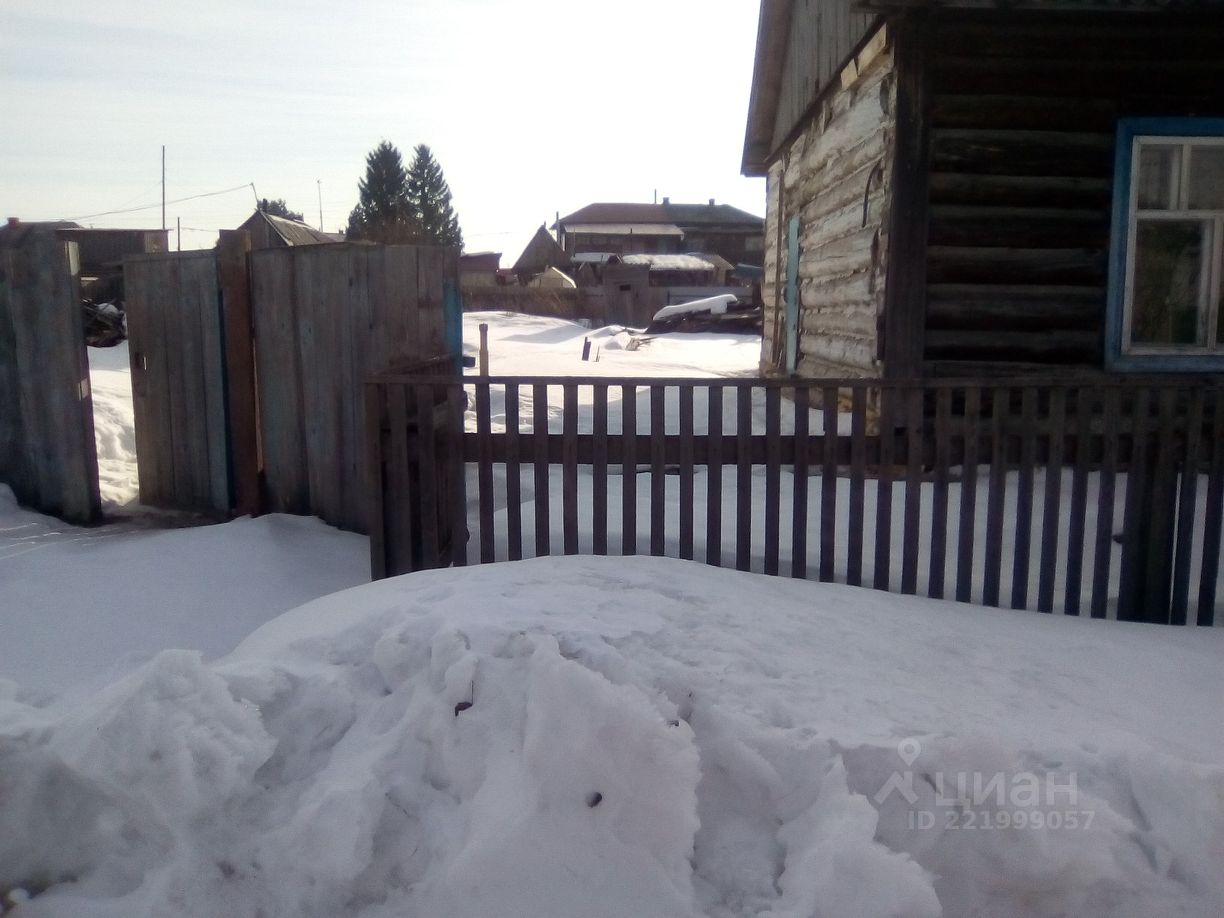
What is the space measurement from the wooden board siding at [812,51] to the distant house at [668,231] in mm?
48489

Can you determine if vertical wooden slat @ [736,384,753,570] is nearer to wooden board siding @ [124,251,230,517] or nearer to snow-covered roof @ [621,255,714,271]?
wooden board siding @ [124,251,230,517]

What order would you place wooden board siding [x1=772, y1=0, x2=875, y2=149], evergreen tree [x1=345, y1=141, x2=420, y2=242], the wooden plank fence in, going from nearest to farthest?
the wooden plank fence < wooden board siding [x1=772, y1=0, x2=875, y2=149] < evergreen tree [x1=345, y1=141, x2=420, y2=242]

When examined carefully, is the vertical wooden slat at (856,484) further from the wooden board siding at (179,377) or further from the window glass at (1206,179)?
the window glass at (1206,179)

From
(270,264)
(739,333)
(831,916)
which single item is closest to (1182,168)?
(270,264)

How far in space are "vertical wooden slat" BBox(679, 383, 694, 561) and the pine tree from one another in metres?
68.8

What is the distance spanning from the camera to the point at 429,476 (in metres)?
4.96

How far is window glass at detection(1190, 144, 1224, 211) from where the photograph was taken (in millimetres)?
7574

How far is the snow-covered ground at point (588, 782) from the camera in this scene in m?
2.38

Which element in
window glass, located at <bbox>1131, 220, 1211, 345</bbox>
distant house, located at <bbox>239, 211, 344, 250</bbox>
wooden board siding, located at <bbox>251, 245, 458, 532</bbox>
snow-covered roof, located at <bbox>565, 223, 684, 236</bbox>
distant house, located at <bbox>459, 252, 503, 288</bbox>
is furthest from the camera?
snow-covered roof, located at <bbox>565, 223, 684, 236</bbox>

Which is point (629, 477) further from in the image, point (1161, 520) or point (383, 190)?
point (383, 190)

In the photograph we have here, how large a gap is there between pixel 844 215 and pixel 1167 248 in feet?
9.63

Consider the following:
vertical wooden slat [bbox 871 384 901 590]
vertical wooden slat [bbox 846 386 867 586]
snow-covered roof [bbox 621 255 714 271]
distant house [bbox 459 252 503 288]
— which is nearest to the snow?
vertical wooden slat [bbox 846 386 867 586]

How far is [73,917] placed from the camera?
2.33 m

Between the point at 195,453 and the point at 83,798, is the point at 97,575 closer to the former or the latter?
the point at 195,453
